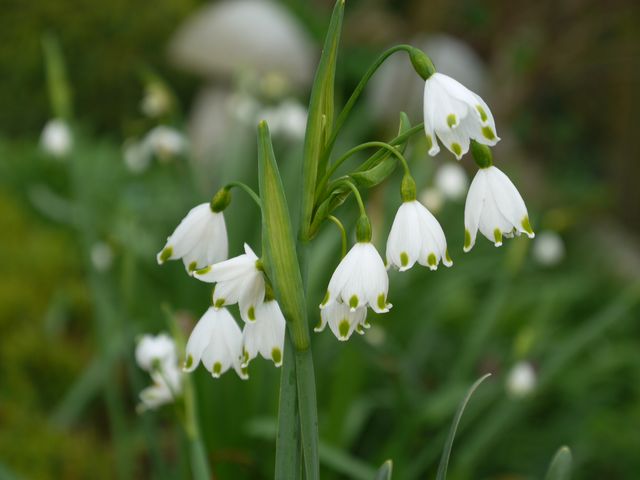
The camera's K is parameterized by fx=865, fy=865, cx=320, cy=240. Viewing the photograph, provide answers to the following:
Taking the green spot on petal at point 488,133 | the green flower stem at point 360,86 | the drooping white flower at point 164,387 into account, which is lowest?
the drooping white flower at point 164,387

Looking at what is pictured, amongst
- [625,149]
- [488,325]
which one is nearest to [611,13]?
[625,149]

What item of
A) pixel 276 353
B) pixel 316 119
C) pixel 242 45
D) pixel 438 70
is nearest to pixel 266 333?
pixel 276 353

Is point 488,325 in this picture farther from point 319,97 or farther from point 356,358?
point 319,97

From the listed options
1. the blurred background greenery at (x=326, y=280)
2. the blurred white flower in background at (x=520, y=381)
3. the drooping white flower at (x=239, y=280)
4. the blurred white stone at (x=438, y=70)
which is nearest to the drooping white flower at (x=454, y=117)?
the drooping white flower at (x=239, y=280)

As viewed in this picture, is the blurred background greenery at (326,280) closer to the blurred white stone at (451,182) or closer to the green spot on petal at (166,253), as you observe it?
the blurred white stone at (451,182)

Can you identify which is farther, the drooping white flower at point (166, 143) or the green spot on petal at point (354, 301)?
the drooping white flower at point (166, 143)

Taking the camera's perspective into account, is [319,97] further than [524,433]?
No

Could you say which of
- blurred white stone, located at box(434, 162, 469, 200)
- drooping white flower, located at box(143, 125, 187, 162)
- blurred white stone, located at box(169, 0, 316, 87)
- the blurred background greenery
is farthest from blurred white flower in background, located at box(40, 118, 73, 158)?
blurred white stone, located at box(169, 0, 316, 87)

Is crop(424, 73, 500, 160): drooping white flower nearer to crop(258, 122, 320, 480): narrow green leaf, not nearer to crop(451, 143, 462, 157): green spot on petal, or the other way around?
crop(451, 143, 462, 157): green spot on petal
